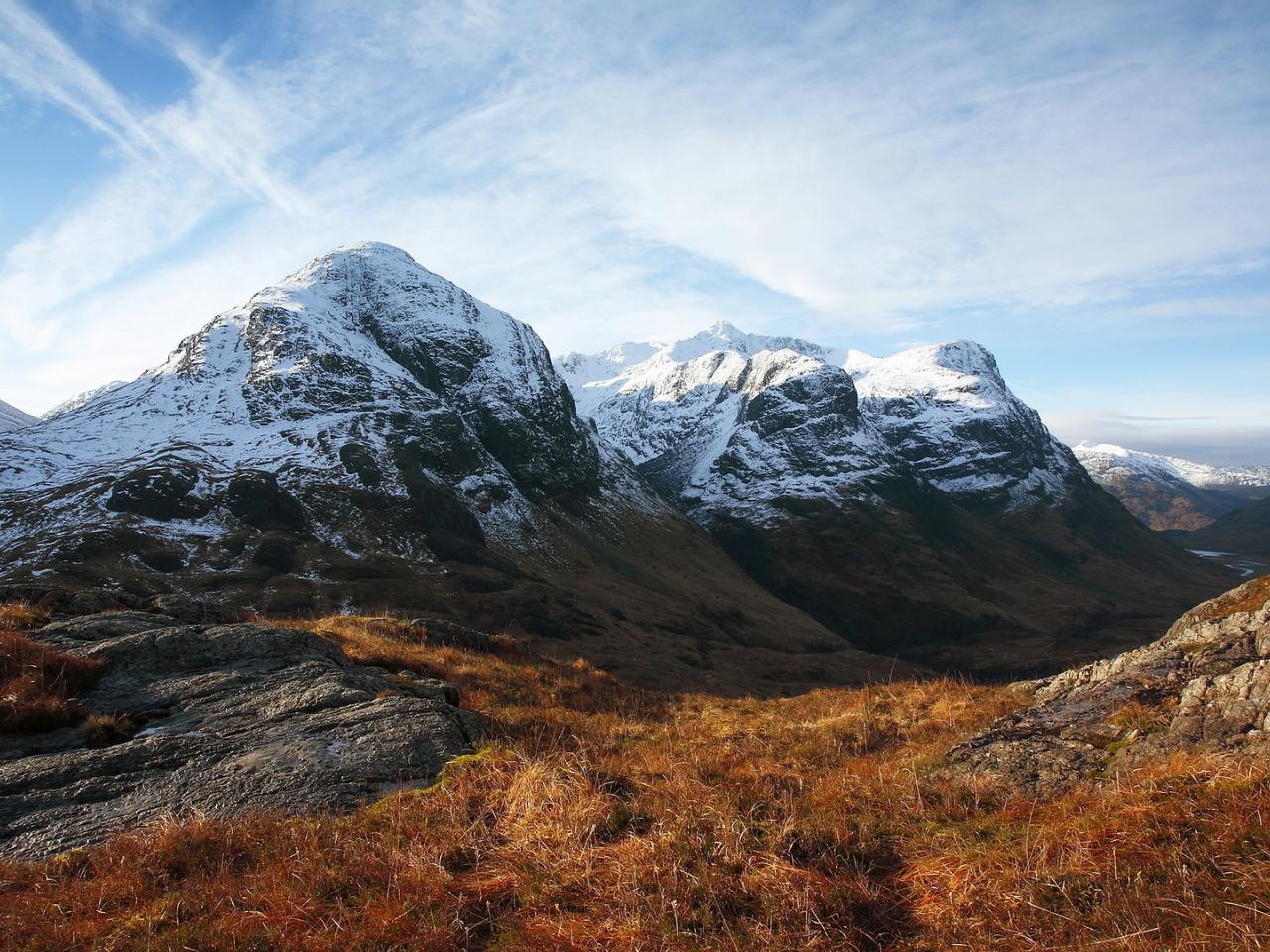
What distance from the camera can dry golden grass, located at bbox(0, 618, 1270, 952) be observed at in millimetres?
4719

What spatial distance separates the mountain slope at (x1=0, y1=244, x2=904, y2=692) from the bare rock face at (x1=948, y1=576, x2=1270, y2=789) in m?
50.5

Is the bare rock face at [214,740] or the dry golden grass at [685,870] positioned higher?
the bare rock face at [214,740]

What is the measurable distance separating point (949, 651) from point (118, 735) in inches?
5797

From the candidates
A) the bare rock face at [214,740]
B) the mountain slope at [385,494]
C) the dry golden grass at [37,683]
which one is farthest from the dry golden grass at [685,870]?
the mountain slope at [385,494]

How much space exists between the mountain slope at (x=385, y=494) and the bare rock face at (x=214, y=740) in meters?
49.9

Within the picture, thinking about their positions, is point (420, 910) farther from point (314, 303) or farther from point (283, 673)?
point (314, 303)

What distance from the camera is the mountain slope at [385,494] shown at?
77125 mm

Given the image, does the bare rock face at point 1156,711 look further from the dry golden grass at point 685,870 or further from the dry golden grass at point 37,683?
the dry golden grass at point 37,683

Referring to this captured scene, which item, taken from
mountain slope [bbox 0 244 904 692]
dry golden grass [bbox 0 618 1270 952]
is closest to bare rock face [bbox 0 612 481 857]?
dry golden grass [bbox 0 618 1270 952]

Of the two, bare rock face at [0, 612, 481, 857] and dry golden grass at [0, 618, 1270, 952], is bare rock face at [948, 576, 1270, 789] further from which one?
bare rock face at [0, 612, 481, 857]

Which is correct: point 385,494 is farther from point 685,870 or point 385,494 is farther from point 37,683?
point 685,870

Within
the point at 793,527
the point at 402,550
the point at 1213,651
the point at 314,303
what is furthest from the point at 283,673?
the point at 793,527

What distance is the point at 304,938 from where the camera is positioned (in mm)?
4871

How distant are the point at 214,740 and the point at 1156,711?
12.0m
